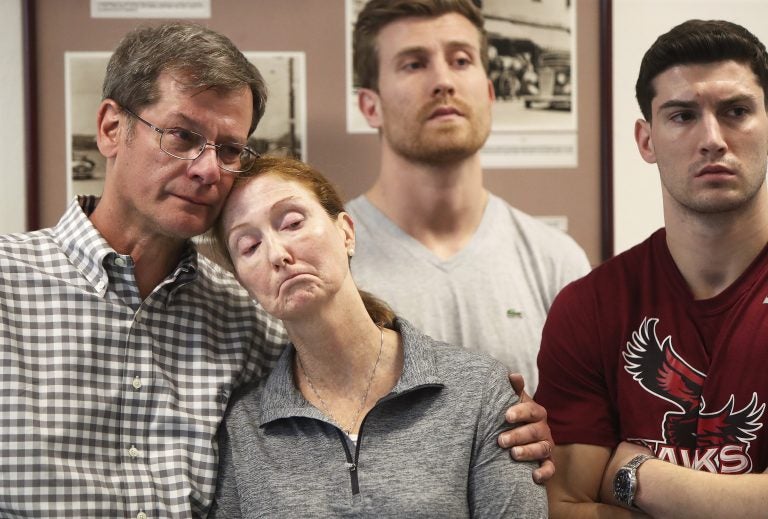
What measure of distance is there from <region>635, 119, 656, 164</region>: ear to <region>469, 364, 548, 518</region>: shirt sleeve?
0.70 metres

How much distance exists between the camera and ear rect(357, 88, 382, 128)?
8.03 ft

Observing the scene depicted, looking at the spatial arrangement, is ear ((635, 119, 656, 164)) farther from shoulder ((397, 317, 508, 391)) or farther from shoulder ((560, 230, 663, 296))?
shoulder ((397, 317, 508, 391))

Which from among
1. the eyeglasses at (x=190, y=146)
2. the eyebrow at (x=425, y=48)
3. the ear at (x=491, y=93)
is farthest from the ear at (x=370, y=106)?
the eyeglasses at (x=190, y=146)

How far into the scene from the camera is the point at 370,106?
246 centimetres

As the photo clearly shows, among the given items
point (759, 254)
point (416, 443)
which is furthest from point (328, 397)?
point (759, 254)

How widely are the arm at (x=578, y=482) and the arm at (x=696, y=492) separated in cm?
13

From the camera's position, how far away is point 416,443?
1699 millimetres

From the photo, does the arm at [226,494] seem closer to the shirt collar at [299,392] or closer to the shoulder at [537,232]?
the shirt collar at [299,392]

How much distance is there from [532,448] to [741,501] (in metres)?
0.40

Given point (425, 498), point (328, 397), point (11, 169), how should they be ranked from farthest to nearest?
point (11, 169)
point (328, 397)
point (425, 498)

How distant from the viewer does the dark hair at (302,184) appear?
1.86 meters

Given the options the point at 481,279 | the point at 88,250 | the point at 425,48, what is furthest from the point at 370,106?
the point at 88,250

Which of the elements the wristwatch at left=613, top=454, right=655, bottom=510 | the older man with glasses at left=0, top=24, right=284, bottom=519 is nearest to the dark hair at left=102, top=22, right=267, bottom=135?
the older man with glasses at left=0, top=24, right=284, bottom=519

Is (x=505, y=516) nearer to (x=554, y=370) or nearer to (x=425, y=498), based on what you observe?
(x=425, y=498)
